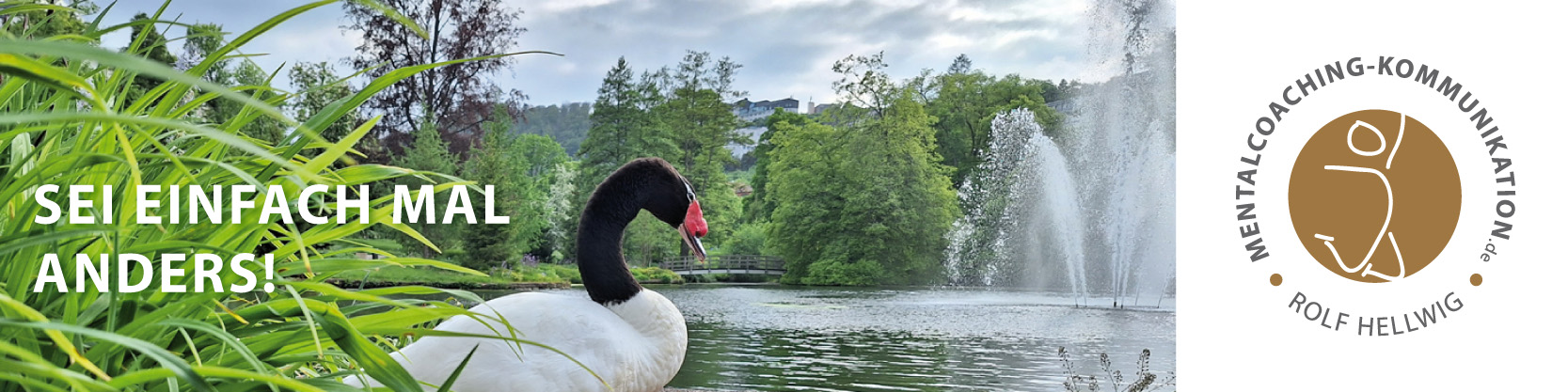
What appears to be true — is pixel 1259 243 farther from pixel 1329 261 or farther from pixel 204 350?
pixel 204 350

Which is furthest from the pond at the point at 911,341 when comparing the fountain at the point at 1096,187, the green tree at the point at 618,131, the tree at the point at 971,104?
the tree at the point at 971,104

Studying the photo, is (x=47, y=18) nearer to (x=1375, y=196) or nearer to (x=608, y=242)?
(x=608, y=242)

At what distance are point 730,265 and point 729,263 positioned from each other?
4 cm

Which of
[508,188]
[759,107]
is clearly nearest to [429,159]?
[508,188]

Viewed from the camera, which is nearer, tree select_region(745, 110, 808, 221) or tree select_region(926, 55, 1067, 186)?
tree select_region(926, 55, 1067, 186)

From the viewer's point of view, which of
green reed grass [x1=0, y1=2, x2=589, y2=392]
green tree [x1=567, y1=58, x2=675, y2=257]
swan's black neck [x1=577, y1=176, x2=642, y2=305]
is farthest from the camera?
green tree [x1=567, y1=58, x2=675, y2=257]

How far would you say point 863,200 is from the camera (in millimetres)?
19312

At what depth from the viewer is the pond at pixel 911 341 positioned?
21.4ft

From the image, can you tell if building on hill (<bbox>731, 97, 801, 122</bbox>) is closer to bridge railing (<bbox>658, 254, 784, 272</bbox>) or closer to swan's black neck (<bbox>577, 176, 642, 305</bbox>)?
bridge railing (<bbox>658, 254, 784, 272</bbox>)

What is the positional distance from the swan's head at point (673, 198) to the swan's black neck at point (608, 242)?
37 mm

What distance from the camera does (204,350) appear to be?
716mm

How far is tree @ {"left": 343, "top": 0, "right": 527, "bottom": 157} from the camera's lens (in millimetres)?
16297

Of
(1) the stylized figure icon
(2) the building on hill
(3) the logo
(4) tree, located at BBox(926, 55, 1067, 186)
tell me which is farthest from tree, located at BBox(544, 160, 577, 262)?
(1) the stylized figure icon

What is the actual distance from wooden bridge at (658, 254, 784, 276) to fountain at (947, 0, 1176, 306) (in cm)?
321
